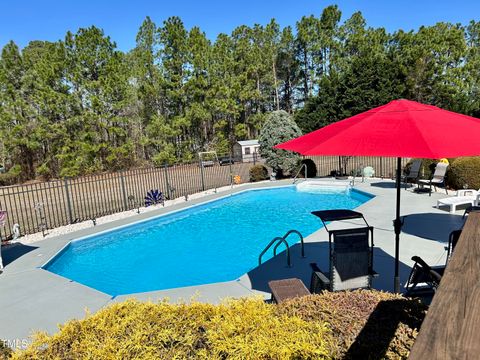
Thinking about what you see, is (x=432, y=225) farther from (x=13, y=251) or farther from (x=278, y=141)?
(x=278, y=141)

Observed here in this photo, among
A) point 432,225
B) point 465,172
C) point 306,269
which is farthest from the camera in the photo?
point 465,172

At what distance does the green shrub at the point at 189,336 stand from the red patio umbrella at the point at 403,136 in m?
1.64

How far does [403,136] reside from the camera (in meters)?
2.95

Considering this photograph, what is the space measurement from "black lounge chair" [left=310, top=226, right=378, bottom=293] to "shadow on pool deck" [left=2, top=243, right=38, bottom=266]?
6807mm

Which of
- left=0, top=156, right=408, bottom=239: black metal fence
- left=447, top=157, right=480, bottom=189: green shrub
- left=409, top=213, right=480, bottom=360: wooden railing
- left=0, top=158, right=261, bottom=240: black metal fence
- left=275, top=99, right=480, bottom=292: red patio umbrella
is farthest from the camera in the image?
left=447, top=157, right=480, bottom=189: green shrub

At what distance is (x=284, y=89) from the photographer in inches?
1521

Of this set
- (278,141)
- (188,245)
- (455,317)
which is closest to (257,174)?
(278,141)

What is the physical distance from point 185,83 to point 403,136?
26.2 m

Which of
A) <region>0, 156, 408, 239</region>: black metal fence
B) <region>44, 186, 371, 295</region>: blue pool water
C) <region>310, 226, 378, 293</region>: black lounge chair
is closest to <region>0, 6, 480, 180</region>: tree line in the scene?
<region>0, 156, 408, 239</region>: black metal fence

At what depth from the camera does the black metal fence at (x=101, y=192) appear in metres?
10.4

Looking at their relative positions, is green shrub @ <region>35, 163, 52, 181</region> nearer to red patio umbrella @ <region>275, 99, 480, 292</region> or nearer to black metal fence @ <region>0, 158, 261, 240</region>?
black metal fence @ <region>0, 158, 261, 240</region>

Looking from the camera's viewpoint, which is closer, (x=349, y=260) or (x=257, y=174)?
(x=349, y=260)

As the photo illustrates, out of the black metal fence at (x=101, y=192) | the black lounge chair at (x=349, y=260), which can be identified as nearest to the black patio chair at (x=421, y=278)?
the black lounge chair at (x=349, y=260)

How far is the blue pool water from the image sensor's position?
7.16 metres
